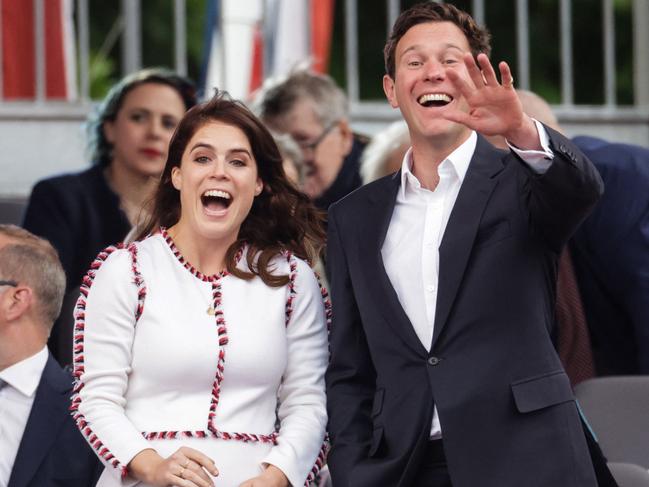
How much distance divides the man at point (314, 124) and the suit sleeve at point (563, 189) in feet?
7.72

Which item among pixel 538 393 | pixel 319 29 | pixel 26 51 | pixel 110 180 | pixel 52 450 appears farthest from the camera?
pixel 319 29

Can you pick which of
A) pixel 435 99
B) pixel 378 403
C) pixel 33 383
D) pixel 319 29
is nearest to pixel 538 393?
pixel 378 403

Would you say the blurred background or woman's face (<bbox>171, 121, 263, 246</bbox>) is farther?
the blurred background

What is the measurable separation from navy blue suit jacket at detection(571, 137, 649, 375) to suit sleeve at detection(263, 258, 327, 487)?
3.38 ft

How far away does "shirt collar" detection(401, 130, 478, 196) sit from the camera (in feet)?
10.6

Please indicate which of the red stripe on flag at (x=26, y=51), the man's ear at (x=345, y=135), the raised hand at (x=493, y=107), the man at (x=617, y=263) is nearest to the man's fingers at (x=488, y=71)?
the raised hand at (x=493, y=107)

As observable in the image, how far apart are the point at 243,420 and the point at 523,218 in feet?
2.60

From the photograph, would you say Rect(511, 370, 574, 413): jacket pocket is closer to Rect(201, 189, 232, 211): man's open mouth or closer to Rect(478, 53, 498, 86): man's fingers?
Rect(478, 53, 498, 86): man's fingers

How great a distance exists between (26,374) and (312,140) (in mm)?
1877

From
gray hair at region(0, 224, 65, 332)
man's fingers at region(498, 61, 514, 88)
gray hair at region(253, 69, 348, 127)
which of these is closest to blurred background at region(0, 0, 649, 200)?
gray hair at region(253, 69, 348, 127)

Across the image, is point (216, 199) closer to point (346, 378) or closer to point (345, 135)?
point (346, 378)

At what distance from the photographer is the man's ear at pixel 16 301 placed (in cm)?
382

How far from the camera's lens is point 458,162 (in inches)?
128

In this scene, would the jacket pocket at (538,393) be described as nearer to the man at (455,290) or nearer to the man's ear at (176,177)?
the man at (455,290)
